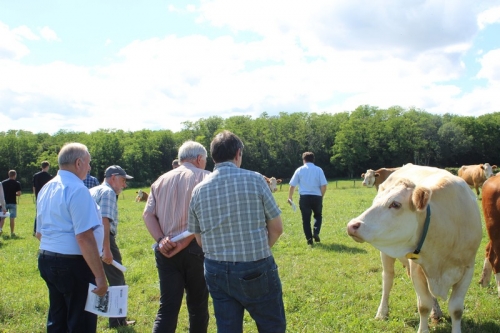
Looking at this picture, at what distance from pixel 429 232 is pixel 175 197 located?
2.76 m

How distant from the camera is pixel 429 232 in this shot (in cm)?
464

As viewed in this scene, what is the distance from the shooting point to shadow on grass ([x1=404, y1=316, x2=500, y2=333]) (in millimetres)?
5078

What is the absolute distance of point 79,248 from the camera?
12.0 feet

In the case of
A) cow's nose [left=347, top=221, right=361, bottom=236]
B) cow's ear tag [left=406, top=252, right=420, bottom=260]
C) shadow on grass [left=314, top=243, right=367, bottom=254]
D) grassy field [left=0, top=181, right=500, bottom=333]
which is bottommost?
shadow on grass [left=314, top=243, right=367, bottom=254]

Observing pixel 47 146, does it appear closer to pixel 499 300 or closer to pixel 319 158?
pixel 319 158

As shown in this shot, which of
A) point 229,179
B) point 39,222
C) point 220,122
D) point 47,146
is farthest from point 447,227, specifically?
point 47,146

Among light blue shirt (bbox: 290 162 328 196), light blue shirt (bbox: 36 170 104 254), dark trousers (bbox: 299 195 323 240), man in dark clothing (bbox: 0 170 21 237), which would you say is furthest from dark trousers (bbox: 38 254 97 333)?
man in dark clothing (bbox: 0 170 21 237)

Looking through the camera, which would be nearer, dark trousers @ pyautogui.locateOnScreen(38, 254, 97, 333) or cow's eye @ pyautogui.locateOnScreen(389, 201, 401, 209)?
dark trousers @ pyautogui.locateOnScreen(38, 254, 97, 333)

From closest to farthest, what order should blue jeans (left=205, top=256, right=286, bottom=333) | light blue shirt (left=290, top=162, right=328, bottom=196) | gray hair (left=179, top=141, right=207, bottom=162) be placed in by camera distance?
blue jeans (left=205, top=256, right=286, bottom=333), gray hair (left=179, top=141, right=207, bottom=162), light blue shirt (left=290, top=162, right=328, bottom=196)

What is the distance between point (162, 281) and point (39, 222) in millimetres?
1272

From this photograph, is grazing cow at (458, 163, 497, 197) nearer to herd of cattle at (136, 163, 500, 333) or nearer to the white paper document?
herd of cattle at (136, 163, 500, 333)

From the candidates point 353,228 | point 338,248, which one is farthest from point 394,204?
point 338,248

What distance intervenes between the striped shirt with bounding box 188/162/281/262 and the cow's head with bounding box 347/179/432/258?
118cm

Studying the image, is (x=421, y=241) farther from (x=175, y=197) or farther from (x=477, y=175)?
(x=477, y=175)
